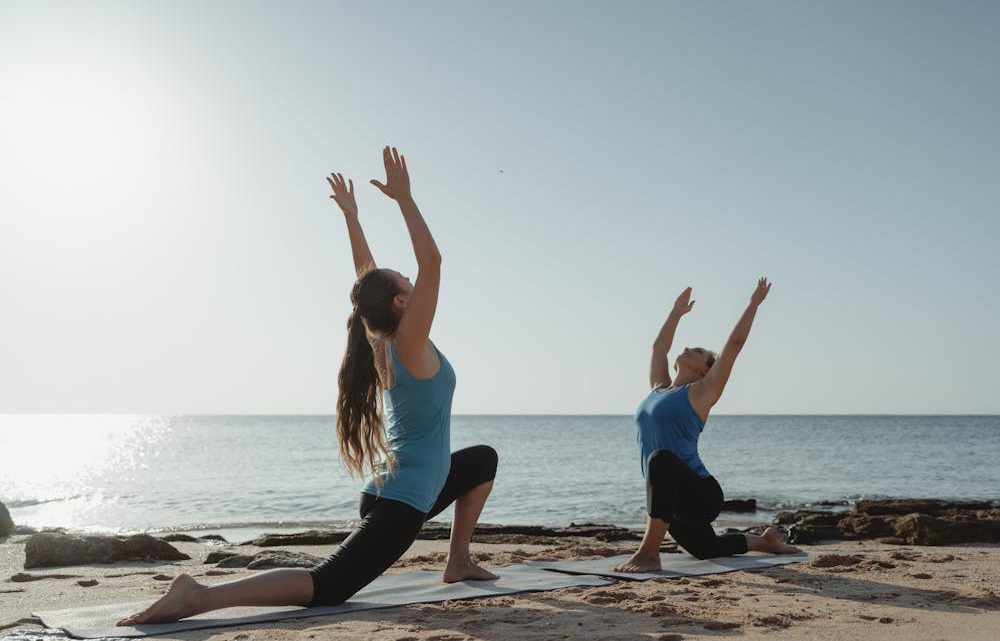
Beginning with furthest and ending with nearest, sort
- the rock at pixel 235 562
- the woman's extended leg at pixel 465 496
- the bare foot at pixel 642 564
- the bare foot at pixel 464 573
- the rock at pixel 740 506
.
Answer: the rock at pixel 740 506
the rock at pixel 235 562
the bare foot at pixel 642 564
the bare foot at pixel 464 573
the woman's extended leg at pixel 465 496

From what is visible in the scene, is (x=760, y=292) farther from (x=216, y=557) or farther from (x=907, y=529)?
(x=216, y=557)

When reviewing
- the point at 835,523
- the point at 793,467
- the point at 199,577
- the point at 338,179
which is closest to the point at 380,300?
the point at 338,179

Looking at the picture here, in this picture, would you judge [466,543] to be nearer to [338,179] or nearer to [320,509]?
[338,179]

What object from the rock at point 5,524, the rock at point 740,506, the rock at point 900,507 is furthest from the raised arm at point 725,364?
the rock at point 740,506

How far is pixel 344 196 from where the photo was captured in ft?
18.1

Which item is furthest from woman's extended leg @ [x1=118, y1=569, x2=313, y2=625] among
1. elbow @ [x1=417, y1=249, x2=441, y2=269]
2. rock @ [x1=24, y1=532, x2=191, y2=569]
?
rock @ [x1=24, y1=532, x2=191, y2=569]

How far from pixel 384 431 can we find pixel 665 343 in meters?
2.90

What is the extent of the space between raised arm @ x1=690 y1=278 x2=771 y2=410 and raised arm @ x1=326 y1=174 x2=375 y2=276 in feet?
7.48

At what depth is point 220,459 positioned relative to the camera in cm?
4081

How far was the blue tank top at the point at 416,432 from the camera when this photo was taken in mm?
4336

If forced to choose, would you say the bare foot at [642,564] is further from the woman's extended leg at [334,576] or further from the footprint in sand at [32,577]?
the footprint in sand at [32,577]

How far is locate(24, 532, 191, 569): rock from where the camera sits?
6.65 meters

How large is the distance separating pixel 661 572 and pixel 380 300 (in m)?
→ 2.70

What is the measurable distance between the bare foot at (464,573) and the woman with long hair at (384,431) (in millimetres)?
852
